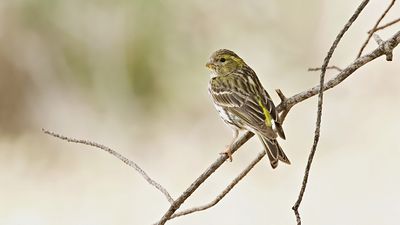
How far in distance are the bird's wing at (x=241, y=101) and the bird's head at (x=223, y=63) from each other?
5cm

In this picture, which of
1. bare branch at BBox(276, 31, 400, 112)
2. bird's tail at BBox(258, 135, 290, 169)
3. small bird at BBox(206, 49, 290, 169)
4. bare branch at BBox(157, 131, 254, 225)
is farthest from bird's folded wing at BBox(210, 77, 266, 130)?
bare branch at BBox(157, 131, 254, 225)

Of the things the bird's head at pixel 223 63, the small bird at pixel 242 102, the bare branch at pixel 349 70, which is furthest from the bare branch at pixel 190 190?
the bird's head at pixel 223 63

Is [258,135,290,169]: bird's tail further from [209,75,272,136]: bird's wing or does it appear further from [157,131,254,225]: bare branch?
[157,131,254,225]: bare branch

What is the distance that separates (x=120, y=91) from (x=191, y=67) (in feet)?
2.44

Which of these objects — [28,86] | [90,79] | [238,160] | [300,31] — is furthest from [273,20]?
[28,86]

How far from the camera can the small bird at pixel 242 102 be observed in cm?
281

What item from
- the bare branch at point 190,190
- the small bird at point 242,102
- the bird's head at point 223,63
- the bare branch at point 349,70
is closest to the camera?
the bare branch at point 190,190

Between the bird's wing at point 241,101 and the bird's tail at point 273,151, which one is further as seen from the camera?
the bird's wing at point 241,101

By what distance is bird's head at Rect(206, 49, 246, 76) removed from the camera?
148 inches

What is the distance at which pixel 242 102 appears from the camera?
11.1 ft

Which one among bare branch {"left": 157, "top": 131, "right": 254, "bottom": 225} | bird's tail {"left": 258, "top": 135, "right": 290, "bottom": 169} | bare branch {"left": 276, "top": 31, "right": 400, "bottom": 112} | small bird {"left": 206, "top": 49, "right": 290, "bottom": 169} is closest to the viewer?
bare branch {"left": 157, "top": 131, "right": 254, "bottom": 225}

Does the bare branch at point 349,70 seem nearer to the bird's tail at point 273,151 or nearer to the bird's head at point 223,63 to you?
the bird's tail at point 273,151

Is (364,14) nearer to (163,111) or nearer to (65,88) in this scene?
(163,111)

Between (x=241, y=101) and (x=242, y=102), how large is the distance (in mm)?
24
